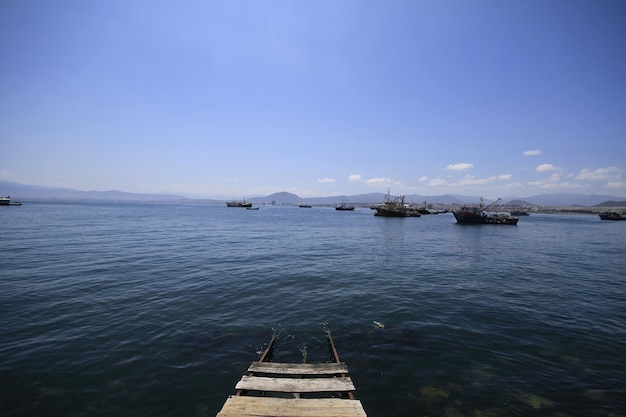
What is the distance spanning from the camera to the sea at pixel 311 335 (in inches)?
300

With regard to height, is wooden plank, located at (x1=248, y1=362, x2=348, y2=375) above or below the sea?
above

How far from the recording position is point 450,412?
23.5 feet

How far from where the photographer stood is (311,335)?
11.4 meters

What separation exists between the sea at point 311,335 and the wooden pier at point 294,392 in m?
1.36

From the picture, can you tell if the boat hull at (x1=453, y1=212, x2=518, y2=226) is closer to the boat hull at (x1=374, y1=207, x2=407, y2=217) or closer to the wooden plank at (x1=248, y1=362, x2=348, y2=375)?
the boat hull at (x1=374, y1=207, x2=407, y2=217)

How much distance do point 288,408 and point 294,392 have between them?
35.7 inches

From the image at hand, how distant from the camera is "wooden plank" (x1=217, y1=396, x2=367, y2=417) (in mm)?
5422

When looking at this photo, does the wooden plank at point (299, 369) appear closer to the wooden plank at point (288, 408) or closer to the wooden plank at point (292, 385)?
the wooden plank at point (292, 385)

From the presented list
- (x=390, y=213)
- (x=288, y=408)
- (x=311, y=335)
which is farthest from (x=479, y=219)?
(x=288, y=408)

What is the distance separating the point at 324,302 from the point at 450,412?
858cm

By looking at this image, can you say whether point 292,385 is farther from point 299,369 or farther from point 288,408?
point 288,408

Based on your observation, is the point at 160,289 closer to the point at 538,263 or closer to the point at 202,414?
the point at 202,414

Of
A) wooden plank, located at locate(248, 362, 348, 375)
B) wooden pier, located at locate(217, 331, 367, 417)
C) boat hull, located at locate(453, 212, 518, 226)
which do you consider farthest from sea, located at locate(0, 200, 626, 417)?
boat hull, located at locate(453, 212, 518, 226)

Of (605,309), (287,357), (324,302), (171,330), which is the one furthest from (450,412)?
(605,309)
